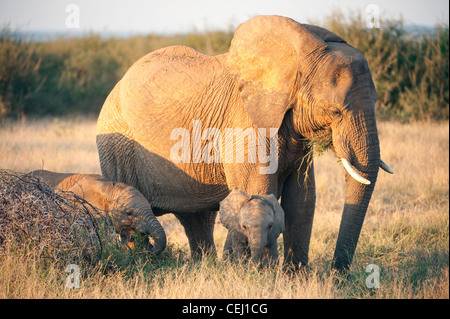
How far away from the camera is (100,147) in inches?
259

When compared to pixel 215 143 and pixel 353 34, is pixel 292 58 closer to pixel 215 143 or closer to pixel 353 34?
pixel 215 143

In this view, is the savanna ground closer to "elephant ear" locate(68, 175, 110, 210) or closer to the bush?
"elephant ear" locate(68, 175, 110, 210)

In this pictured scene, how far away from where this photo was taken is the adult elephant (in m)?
5.01

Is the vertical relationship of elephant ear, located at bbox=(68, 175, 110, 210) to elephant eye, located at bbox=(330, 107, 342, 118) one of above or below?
below

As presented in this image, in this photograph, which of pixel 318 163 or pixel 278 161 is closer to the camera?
pixel 278 161

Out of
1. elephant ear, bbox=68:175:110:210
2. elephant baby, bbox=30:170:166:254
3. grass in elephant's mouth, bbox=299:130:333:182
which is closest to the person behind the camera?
grass in elephant's mouth, bbox=299:130:333:182

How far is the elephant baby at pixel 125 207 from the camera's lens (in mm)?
5421

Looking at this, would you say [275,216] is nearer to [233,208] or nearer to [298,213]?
[233,208]

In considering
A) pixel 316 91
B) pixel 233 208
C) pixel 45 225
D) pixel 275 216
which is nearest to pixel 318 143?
pixel 316 91

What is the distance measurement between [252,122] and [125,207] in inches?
55.7

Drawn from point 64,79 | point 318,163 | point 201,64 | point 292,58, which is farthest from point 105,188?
point 64,79

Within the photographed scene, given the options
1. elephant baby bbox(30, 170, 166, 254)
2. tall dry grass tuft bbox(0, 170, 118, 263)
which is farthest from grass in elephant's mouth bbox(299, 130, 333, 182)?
tall dry grass tuft bbox(0, 170, 118, 263)

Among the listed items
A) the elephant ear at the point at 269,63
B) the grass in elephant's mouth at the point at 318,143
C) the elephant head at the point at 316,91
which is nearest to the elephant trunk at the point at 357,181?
the elephant head at the point at 316,91

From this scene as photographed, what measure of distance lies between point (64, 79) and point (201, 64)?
51.4ft
